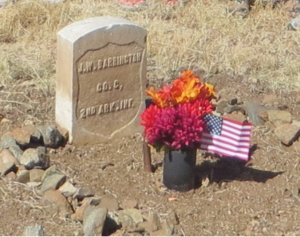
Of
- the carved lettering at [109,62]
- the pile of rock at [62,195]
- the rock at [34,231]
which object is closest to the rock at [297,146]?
the carved lettering at [109,62]

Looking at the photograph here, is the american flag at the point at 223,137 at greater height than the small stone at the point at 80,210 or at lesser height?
greater

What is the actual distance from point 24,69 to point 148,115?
2378 millimetres

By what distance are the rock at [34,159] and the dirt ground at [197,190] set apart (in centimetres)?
13

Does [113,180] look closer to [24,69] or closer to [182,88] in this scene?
[182,88]

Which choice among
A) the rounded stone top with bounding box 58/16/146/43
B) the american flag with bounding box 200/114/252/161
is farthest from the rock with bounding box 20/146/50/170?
the american flag with bounding box 200/114/252/161

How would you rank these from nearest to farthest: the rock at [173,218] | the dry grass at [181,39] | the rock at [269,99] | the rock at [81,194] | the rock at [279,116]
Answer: the rock at [173,218], the rock at [81,194], the rock at [279,116], the rock at [269,99], the dry grass at [181,39]

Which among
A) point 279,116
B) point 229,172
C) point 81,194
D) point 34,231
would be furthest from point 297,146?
point 34,231

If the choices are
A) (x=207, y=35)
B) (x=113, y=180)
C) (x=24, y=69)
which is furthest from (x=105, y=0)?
(x=113, y=180)

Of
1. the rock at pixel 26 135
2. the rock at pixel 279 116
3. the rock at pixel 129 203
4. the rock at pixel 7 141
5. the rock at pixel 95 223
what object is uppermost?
the rock at pixel 95 223

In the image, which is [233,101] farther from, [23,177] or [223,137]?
[23,177]

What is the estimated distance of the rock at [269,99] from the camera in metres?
6.95

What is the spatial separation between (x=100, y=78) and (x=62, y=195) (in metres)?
1.10

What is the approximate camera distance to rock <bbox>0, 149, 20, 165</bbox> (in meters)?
5.62

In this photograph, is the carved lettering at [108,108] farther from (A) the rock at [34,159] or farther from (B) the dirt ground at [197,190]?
(A) the rock at [34,159]
